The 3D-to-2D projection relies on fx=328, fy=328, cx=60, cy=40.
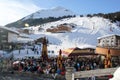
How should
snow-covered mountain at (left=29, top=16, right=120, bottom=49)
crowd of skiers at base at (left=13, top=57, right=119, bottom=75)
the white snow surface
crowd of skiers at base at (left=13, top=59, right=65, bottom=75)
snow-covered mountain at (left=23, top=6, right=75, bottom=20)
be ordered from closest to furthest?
crowd of skiers at base at (left=13, top=57, right=119, bottom=75) < crowd of skiers at base at (left=13, top=59, right=65, bottom=75) < the white snow surface < snow-covered mountain at (left=29, top=16, right=120, bottom=49) < snow-covered mountain at (left=23, top=6, right=75, bottom=20)

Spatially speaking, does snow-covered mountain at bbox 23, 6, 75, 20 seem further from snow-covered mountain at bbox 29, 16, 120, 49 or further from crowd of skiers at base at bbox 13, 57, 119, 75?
crowd of skiers at base at bbox 13, 57, 119, 75

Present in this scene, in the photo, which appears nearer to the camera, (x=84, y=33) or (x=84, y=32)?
(x=84, y=33)

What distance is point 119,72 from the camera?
2.71m

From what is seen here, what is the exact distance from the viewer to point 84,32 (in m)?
95.7

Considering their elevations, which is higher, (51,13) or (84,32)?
(51,13)

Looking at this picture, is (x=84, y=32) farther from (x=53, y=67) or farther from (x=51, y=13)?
(x=51, y=13)

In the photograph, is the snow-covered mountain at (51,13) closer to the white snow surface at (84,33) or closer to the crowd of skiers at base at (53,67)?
the white snow surface at (84,33)

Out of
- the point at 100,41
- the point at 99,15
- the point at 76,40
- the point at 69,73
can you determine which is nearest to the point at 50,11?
the point at 99,15

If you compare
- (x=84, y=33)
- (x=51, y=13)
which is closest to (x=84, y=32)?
(x=84, y=33)

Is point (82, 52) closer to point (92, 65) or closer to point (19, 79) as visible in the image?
point (92, 65)

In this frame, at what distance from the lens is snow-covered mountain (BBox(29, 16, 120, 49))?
8276cm

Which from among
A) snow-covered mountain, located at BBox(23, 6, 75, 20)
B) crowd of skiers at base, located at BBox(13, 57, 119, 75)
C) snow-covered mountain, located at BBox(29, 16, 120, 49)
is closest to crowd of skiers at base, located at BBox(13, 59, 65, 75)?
crowd of skiers at base, located at BBox(13, 57, 119, 75)

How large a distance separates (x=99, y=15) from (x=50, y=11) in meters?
70.6

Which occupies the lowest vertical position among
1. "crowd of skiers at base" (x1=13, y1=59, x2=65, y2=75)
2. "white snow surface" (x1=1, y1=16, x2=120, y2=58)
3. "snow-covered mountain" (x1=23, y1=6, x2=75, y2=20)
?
"crowd of skiers at base" (x1=13, y1=59, x2=65, y2=75)
